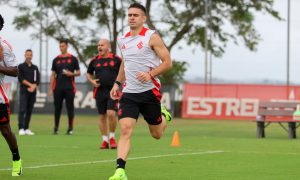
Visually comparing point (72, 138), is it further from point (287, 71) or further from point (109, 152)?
point (287, 71)

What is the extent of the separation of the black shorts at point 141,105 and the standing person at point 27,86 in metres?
11.1

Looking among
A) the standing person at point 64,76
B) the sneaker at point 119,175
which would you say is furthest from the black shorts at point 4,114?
the standing person at point 64,76

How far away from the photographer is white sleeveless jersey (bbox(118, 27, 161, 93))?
11.4 meters

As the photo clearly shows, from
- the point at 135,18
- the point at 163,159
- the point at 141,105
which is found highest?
the point at 135,18

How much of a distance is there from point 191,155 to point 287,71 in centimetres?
3117

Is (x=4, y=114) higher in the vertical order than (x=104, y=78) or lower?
lower

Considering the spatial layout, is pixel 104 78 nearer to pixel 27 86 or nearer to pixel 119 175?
pixel 27 86

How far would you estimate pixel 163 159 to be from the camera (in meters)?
14.3

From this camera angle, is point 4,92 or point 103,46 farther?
point 103,46

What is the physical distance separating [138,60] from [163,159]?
10.9 ft

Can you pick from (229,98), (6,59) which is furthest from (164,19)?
(6,59)

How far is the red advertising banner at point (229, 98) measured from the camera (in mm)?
36250

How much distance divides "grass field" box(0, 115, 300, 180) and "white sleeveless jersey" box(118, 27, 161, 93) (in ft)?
3.78

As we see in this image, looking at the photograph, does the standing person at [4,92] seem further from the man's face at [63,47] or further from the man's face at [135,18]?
the man's face at [63,47]
